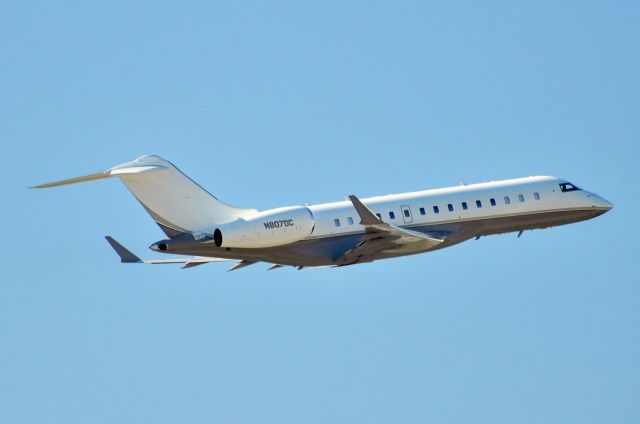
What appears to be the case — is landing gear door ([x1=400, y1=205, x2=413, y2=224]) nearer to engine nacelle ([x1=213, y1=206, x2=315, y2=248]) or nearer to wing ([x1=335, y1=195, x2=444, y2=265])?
wing ([x1=335, y1=195, x2=444, y2=265])

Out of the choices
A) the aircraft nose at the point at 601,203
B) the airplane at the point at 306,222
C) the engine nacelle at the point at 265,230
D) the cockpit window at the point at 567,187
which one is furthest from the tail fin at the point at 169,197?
the aircraft nose at the point at 601,203

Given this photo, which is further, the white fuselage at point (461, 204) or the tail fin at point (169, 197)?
the white fuselage at point (461, 204)

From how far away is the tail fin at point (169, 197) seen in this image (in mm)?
61312

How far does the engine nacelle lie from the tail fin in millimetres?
778

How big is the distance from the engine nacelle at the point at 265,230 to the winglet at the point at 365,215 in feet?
8.00

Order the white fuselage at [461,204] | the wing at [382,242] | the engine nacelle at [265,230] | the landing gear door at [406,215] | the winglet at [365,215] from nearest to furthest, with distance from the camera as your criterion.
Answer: the winglet at [365,215], the engine nacelle at [265,230], the wing at [382,242], the white fuselage at [461,204], the landing gear door at [406,215]

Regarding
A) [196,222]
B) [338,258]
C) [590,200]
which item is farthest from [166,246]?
[590,200]

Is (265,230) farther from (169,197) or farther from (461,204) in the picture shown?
(461,204)

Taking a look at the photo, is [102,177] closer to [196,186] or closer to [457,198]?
[196,186]

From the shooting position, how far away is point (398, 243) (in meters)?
63.2

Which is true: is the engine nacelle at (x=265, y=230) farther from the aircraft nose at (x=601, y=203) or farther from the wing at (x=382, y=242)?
the aircraft nose at (x=601, y=203)

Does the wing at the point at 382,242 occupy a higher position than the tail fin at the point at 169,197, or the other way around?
the tail fin at the point at 169,197

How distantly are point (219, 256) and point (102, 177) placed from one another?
506 centimetres

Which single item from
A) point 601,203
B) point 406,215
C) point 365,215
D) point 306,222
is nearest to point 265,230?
point 306,222
